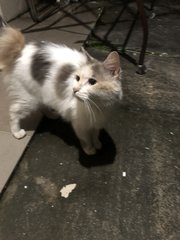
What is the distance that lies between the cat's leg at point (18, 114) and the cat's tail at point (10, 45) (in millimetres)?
251

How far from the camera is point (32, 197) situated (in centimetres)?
174

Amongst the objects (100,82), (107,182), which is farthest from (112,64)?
(107,182)

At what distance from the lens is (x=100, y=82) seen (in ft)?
5.08

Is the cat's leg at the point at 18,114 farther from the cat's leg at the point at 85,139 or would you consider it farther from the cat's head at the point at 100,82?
the cat's head at the point at 100,82

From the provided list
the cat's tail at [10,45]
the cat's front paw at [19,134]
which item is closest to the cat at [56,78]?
the cat's tail at [10,45]

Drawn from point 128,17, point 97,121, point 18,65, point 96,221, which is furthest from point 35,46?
point 128,17

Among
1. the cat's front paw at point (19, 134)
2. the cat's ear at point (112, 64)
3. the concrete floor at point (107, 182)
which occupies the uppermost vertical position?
the cat's ear at point (112, 64)

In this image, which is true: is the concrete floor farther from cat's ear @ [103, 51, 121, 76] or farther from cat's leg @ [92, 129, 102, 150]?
cat's ear @ [103, 51, 121, 76]

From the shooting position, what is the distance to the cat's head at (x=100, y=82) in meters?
1.52

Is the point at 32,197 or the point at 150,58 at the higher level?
the point at 32,197

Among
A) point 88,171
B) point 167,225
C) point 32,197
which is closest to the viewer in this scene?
point 167,225

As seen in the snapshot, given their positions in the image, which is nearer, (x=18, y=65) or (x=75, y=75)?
(x=75, y=75)

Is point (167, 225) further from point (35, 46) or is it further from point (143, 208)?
point (35, 46)

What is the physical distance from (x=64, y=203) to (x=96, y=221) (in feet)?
0.65
